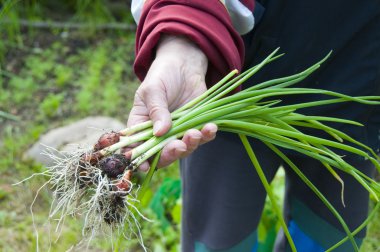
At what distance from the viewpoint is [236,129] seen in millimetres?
1112

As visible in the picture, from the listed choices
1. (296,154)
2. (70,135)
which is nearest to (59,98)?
(70,135)

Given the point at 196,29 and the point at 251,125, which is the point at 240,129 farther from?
the point at 196,29

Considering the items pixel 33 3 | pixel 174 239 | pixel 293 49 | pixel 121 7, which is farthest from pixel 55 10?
pixel 293 49

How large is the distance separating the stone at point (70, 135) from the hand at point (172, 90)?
1.43m

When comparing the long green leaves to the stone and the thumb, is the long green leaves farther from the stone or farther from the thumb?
the stone

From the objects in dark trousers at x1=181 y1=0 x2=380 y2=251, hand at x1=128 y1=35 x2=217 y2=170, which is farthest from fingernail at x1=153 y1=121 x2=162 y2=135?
dark trousers at x1=181 y1=0 x2=380 y2=251

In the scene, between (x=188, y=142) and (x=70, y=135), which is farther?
(x=70, y=135)

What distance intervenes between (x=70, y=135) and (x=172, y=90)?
166 centimetres

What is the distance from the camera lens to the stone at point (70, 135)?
8.47ft

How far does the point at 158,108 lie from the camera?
1.05m

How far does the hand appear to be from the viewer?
1.04 m

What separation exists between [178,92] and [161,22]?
154 millimetres

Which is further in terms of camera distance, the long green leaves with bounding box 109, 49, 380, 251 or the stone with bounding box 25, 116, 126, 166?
the stone with bounding box 25, 116, 126, 166

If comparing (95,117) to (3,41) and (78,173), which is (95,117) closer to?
(3,41)
